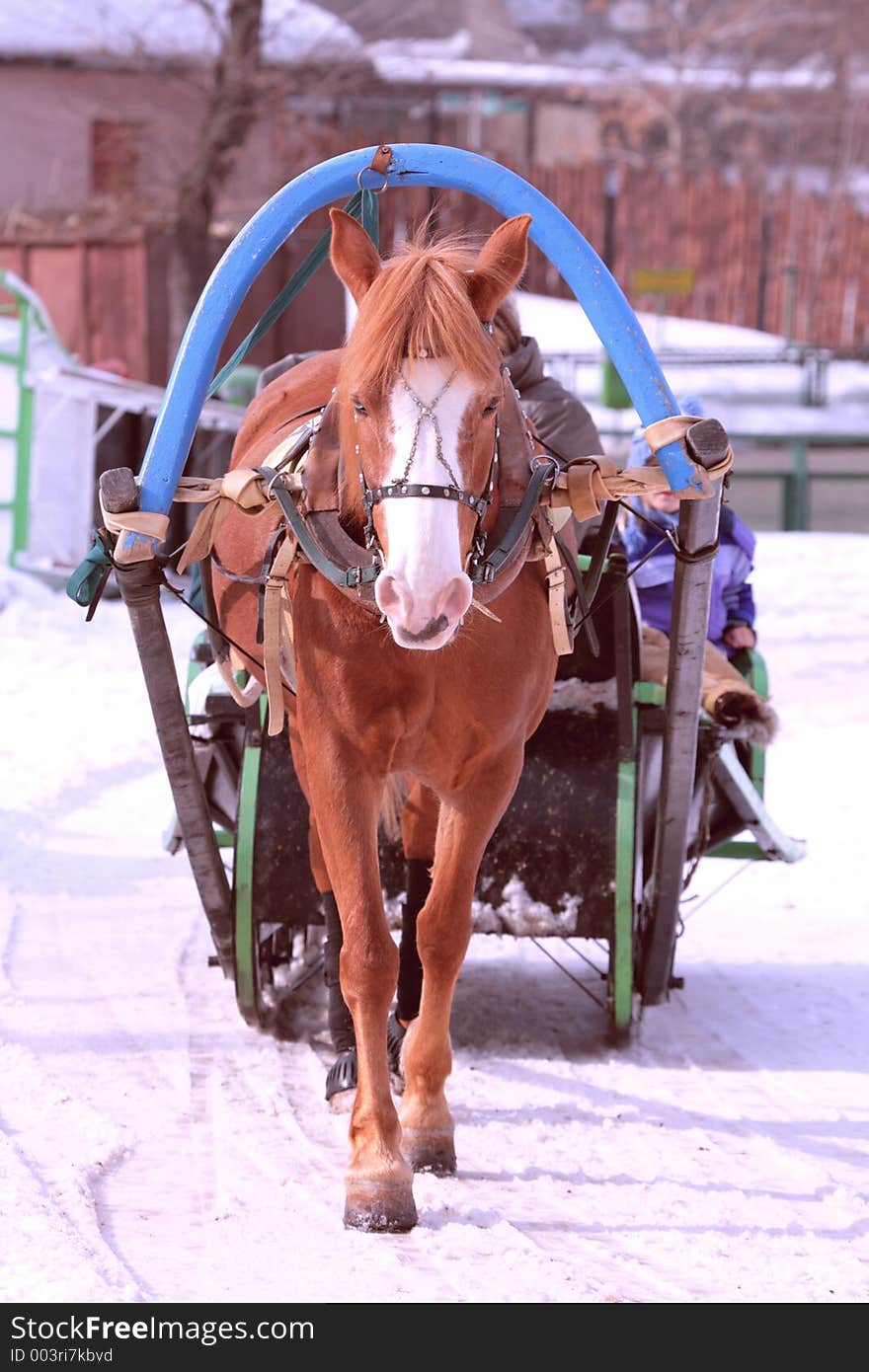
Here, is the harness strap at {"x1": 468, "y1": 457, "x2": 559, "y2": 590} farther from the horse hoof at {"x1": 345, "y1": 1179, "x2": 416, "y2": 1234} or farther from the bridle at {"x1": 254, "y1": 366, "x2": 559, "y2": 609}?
the horse hoof at {"x1": 345, "y1": 1179, "x2": 416, "y2": 1234}

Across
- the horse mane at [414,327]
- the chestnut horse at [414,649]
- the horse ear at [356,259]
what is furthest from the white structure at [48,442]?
the horse mane at [414,327]

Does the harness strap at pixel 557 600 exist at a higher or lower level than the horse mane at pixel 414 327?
lower

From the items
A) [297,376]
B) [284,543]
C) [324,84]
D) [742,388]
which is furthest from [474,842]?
[742,388]

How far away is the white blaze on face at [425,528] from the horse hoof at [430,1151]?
1448mm

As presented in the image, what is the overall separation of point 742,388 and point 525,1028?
69.0ft

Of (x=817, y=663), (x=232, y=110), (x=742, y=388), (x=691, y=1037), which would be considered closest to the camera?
(x=691, y=1037)

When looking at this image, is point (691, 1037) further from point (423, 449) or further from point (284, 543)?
point (423, 449)

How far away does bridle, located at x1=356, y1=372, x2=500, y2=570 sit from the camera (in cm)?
368

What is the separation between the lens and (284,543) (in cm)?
438

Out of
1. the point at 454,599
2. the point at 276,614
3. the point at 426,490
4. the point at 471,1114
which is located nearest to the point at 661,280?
the point at 471,1114

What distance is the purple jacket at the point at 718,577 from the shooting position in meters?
6.32

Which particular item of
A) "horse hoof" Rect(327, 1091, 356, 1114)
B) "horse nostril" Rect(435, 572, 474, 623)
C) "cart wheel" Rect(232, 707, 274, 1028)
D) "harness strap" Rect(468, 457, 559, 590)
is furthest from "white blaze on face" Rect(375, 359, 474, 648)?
"cart wheel" Rect(232, 707, 274, 1028)

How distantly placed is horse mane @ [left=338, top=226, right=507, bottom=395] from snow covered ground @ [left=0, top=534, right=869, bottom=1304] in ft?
5.91

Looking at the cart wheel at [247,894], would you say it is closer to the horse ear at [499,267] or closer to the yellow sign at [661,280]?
the horse ear at [499,267]
